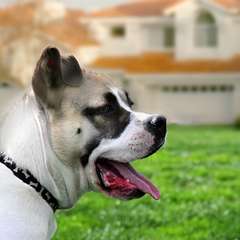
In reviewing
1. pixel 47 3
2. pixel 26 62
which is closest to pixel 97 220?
pixel 26 62

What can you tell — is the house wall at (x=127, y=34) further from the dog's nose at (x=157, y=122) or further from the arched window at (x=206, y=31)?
the dog's nose at (x=157, y=122)

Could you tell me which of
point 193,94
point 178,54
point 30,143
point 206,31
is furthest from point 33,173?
point 206,31

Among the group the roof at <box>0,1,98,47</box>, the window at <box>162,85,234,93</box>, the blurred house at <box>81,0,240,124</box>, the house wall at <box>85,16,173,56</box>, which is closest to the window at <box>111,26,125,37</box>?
the blurred house at <box>81,0,240,124</box>

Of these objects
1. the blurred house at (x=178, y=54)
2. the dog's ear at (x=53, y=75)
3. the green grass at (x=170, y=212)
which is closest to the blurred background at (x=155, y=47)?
the blurred house at (x=178, y=54)

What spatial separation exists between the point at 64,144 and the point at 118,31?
74.9 ft

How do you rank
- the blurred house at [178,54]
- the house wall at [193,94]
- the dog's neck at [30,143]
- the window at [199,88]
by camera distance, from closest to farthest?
the dog's neck at [30,143], the house wall at [193,94], the blurred house at [178,54], the window at [199,88]

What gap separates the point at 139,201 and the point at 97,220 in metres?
0.84

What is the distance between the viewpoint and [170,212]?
485cm

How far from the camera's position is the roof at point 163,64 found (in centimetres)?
2358

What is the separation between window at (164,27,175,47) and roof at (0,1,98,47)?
553 cm

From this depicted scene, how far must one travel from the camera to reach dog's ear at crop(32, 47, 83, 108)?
236 centimetres

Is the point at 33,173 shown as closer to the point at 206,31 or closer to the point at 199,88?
the point at 199,88

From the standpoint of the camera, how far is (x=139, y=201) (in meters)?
5.30

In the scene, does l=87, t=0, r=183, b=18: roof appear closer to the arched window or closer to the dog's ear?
the arched window
